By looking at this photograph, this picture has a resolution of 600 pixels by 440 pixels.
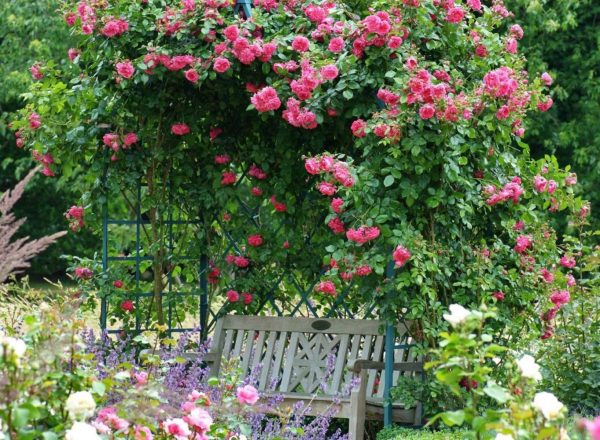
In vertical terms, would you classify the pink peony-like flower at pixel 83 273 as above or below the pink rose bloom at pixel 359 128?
below

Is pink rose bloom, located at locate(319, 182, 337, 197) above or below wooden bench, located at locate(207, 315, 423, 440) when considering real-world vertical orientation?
above

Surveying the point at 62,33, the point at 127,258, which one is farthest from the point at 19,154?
the point at 127,258

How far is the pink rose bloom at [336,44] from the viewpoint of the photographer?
449 centimetres

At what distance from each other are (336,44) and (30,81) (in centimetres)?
788

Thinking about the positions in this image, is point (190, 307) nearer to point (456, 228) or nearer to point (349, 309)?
point (349, 309)

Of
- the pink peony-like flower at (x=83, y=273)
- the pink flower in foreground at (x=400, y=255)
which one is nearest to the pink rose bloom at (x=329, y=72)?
the pink flower in foreground at (x=400, y=255)

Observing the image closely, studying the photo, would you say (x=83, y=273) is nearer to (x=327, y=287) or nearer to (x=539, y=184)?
(x=327, y=287)

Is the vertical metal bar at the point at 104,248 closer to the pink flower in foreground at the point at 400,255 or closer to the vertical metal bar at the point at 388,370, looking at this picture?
the vertical metal bar at the point at 388,370

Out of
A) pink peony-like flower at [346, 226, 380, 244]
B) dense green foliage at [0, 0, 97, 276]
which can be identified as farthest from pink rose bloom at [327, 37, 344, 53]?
dense green foliage at [0, 0, 97, 276]

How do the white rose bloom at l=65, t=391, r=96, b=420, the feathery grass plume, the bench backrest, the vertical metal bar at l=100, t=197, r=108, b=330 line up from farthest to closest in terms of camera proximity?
the vertical metal bar at l=100, t=197, r=108, b=330 → the bench backrest → the white rose bloom at l=65, t=391, r=96, b=420 → the feathery grass plume

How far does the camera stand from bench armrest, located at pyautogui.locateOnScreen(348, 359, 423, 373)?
455 cm

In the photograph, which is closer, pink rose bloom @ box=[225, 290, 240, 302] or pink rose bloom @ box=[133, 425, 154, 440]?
pink rose bloom @ box=[133, 425, 154, 440]

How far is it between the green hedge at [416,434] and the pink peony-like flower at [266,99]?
152 cm

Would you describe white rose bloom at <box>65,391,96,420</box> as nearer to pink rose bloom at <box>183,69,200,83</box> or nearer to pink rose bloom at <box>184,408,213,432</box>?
pink rose bloom at <box>184,408,213,432</box>
